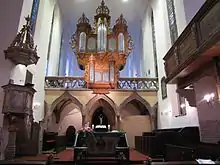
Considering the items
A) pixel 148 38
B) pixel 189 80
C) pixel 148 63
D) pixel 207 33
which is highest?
pixel 148 38

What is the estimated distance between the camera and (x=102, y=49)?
12.7 meters

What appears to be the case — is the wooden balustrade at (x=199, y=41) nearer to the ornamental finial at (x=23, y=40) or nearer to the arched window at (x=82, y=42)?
the ornamental finial at (x=23, y=40)

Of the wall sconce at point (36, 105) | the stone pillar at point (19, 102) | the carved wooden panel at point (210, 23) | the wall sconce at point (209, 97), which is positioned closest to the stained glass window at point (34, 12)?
the stone pillar at point (19, 102)

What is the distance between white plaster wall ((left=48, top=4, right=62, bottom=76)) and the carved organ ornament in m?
1.90

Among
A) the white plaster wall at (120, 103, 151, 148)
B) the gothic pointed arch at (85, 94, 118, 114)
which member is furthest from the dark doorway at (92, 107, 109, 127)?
the white plaster wall at (120, 103, 151, 148)

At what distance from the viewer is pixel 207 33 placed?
4168mm

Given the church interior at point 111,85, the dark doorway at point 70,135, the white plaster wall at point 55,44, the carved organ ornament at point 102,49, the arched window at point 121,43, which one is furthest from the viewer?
the white plaster wall at point 55,44

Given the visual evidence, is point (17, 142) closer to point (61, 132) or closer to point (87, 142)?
point (87, 142)

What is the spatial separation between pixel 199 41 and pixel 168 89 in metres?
5.55

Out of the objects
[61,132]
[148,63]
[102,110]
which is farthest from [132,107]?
[61,132]

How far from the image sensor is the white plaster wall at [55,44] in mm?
13922

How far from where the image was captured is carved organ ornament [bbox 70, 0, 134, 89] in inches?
468

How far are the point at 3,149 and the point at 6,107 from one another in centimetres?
139

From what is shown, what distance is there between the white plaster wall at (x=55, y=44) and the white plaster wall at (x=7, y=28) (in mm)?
5878
